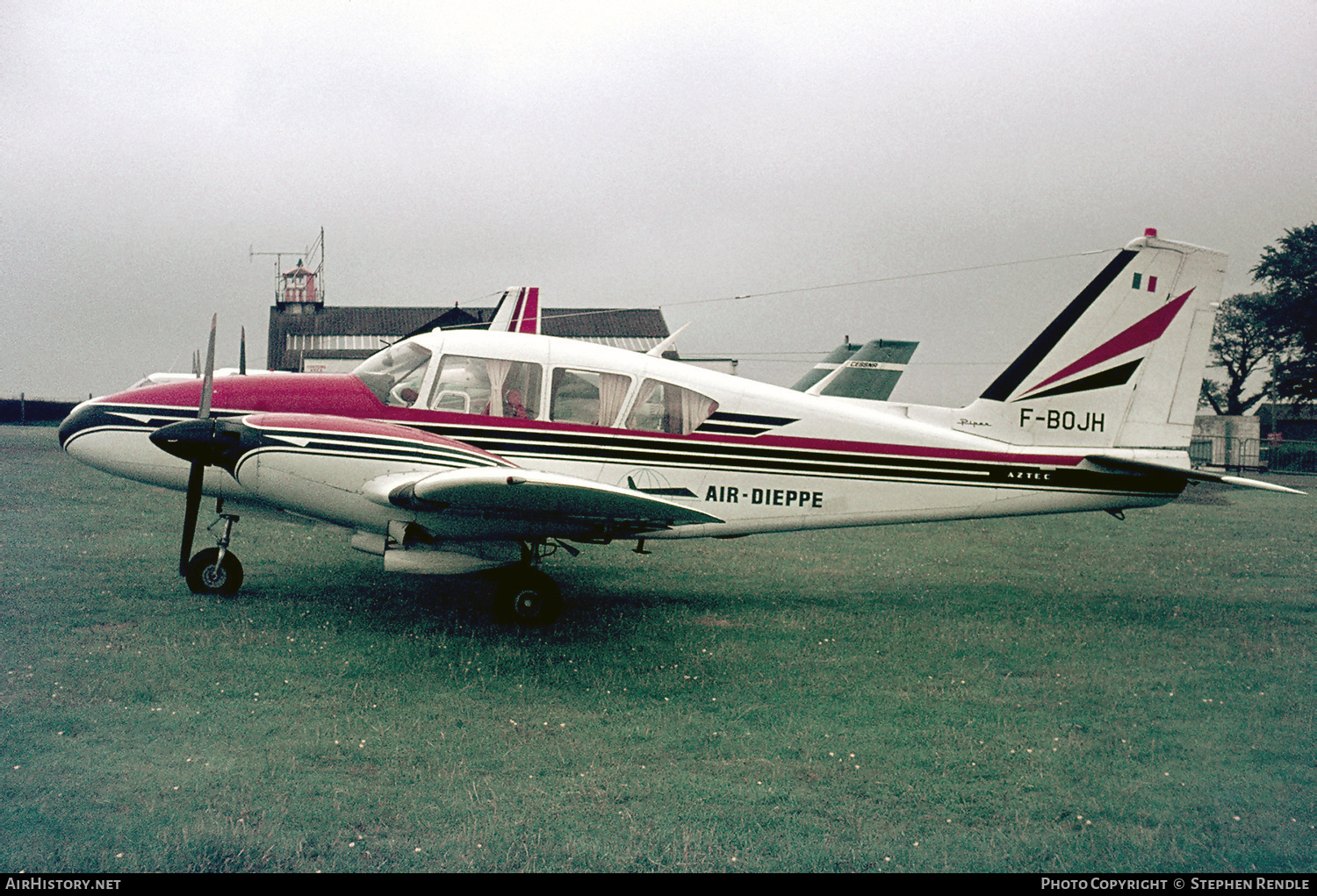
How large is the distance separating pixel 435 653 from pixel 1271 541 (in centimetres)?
1310

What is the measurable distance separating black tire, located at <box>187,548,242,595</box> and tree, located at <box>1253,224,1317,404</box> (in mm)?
10883

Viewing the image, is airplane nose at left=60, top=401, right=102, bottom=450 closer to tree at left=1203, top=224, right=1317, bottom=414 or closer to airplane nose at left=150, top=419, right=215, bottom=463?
airplane nose at left=150, top=419, right=215, bottom=463

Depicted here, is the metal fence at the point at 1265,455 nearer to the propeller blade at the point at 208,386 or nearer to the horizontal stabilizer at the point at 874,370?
the horizontal stabilizer at the point at 874,370

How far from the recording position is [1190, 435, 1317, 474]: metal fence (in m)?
21.2

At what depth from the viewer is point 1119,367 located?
7660 mm

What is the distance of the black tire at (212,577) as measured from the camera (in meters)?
6.95

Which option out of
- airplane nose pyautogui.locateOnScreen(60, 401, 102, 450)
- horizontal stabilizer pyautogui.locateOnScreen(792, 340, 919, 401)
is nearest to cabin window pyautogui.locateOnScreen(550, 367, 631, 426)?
Answer: airplane nose pyautogui.locateOnScreen(60, 401, 102, 450)

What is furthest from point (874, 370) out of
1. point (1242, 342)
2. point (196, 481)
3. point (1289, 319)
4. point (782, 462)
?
point (196, 481)

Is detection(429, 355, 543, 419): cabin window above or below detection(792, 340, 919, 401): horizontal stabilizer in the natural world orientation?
below

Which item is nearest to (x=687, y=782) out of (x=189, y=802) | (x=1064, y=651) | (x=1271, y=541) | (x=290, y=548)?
(x=189, y=802)

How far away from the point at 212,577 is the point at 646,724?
15.0 feet

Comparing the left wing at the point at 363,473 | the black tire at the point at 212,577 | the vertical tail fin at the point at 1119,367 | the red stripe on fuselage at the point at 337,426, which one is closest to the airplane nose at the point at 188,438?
the left wing at the point at 363,473

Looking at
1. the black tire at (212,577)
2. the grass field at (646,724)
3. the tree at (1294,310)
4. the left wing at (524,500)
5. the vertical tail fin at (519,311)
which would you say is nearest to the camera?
the grass field at (646,724)

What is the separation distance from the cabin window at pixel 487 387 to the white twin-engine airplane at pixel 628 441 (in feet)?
0.05
